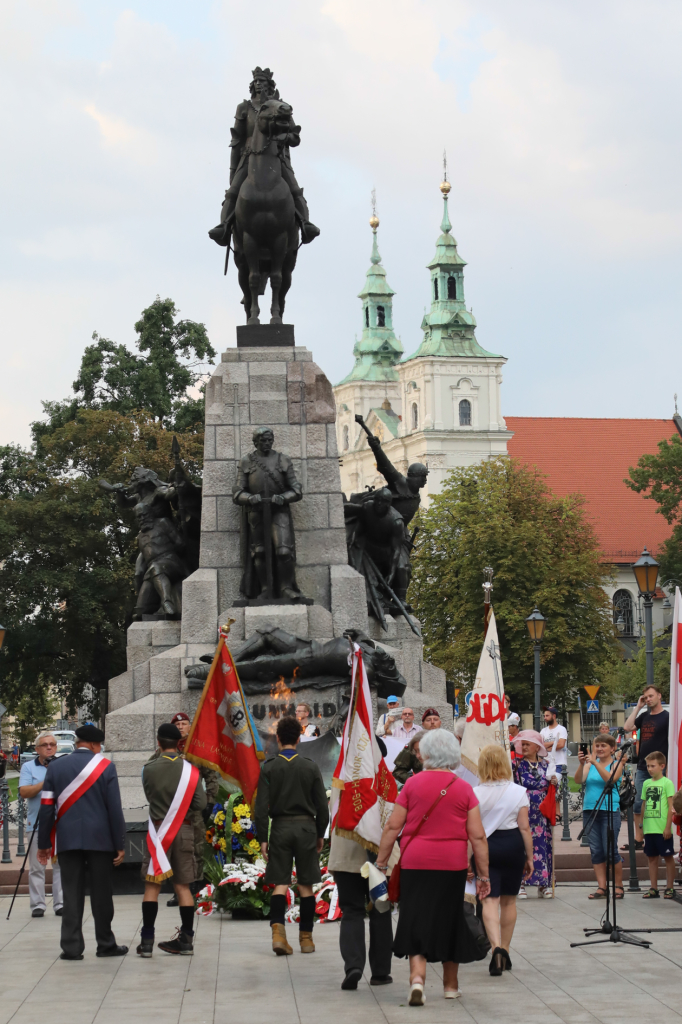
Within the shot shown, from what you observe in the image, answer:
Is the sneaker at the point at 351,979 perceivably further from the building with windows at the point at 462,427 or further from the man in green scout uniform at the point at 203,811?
the building with windows at the point at 462,427

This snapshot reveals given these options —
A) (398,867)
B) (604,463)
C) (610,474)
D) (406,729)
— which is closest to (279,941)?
(398,867)

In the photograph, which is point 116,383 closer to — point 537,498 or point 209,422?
point 537,498

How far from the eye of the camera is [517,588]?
49875mm

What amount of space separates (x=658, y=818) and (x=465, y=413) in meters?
78.3

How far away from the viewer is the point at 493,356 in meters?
91.6

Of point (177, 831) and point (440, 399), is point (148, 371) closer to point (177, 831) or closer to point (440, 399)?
point (177, 831)

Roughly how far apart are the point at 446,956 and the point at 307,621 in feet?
27.6

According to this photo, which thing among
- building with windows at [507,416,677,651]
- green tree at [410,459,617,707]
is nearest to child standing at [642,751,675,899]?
green tree at [410,459,617,707]

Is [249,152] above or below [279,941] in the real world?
above

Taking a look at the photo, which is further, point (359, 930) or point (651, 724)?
point (651, 724)

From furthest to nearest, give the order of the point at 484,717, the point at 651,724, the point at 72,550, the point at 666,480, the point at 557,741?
1. the point at 666,480
2. the point at 72,550
3. the point at 557,741
4. the point at 651,724
5. the point at 484,717

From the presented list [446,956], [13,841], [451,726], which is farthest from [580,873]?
[13,841]

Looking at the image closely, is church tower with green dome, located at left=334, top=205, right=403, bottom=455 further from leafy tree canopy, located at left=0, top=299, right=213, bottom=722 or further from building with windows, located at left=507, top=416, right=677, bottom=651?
leafy tree canopy, located at left=0, top=299, right=213, bottom=722

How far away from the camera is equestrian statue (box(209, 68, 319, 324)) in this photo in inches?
698
